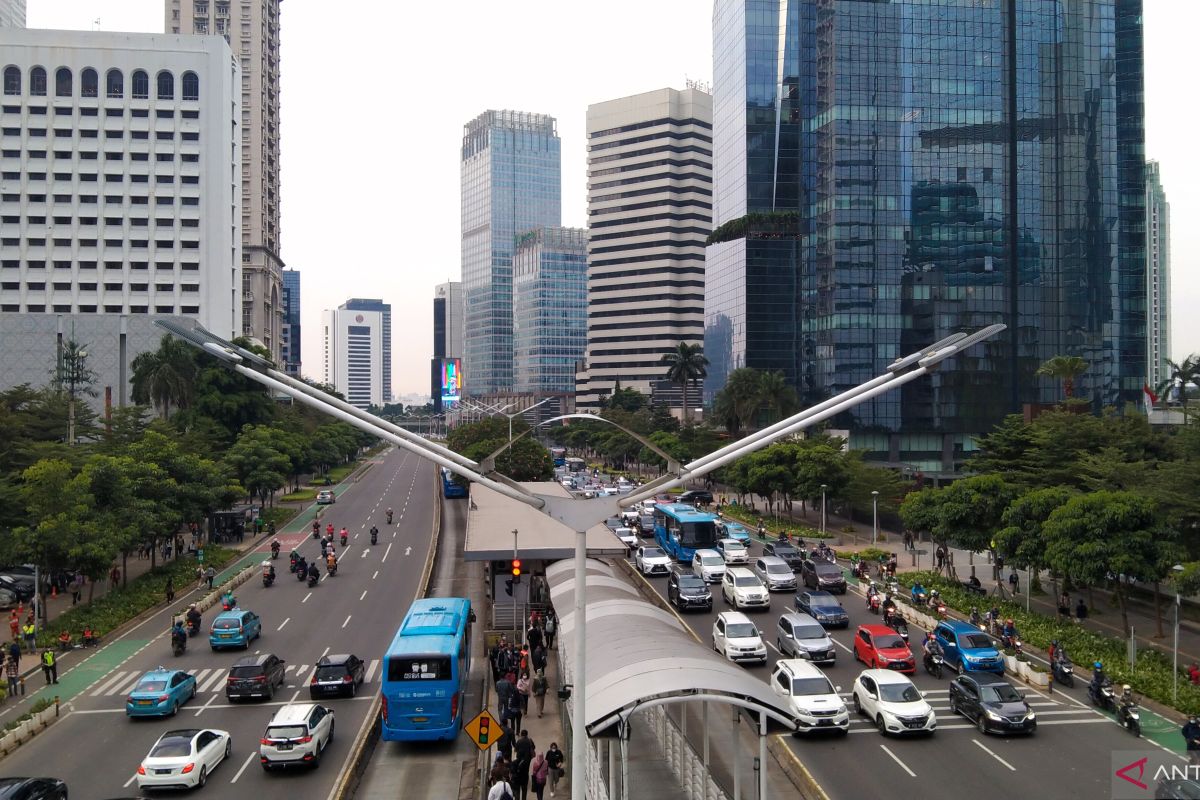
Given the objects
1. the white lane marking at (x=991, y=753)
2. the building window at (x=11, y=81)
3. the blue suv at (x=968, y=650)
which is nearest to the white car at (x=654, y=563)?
the blue suv at (x=968, y=650)

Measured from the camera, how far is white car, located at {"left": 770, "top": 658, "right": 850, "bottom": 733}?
73.5ft

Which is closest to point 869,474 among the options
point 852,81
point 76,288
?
point 852,81

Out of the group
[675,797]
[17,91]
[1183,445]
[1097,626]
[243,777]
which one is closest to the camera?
[675,797]

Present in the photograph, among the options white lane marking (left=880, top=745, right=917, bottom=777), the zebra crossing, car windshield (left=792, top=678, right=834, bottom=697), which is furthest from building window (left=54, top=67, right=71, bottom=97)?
white lane marking (left=880, top=745, right=917, bottom=777)

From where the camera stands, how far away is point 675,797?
17422 mm

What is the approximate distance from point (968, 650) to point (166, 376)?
68.7m

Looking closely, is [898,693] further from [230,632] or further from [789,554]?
[789,554]

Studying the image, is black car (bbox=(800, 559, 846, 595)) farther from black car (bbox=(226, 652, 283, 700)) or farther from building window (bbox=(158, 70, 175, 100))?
building window (bbox=(158, 70, 175, 100))

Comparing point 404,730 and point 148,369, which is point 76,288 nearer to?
point 148,369

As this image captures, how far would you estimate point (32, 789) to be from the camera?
17.8 m

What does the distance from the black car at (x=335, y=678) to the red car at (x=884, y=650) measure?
53.2 ft

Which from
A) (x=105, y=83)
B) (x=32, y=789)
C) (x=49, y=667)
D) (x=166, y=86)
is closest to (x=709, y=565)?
(x=49, y=667)

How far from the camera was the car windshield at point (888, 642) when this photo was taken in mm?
28953

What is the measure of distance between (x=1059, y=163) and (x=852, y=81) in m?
25.8
